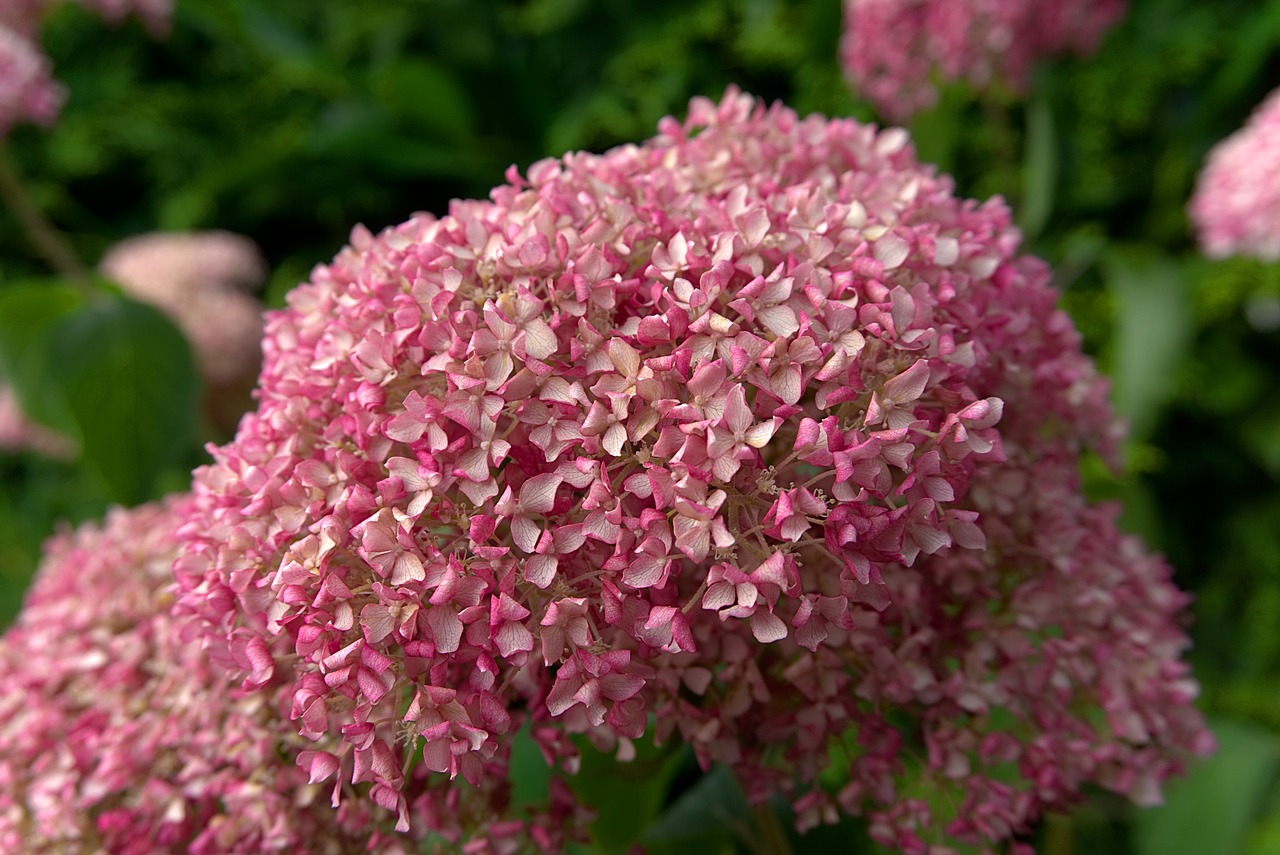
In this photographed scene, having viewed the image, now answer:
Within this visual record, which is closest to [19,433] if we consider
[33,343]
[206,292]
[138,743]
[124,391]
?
[206,292]

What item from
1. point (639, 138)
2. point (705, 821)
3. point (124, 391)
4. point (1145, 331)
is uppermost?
point (639, 138)

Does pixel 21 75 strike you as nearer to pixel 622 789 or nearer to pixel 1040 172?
pixel 622 789

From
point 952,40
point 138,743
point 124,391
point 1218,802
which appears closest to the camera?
point 138,743

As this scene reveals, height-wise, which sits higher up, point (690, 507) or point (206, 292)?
point (206, 292)

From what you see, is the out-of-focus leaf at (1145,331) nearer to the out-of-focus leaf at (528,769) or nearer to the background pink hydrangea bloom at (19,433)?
the out-of-focus leaf at (528,769)

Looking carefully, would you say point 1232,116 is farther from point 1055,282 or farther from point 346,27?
point 346,27

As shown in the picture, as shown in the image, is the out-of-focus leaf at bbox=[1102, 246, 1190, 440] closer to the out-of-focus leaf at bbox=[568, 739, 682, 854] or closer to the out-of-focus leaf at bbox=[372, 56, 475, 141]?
the out-of-focus leaf at bbox=[568, 739, 682, 854]
